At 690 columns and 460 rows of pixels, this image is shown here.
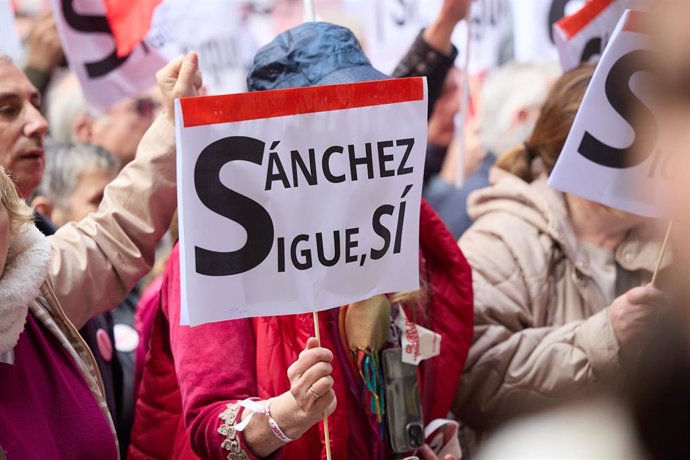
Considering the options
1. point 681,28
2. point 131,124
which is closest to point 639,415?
point 681,28

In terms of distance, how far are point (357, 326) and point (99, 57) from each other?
181 cm

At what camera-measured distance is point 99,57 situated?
352 cm

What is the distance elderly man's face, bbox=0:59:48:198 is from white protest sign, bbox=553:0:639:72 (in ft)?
5.32

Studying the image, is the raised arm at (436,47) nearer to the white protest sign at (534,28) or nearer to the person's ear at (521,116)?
the white protest sign at (534,28)

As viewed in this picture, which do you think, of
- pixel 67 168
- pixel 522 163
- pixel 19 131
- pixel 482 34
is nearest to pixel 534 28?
pixel 482 34

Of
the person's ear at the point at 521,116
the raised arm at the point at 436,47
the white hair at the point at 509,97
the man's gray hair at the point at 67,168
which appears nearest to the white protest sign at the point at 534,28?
the white hair at the point at 509,97

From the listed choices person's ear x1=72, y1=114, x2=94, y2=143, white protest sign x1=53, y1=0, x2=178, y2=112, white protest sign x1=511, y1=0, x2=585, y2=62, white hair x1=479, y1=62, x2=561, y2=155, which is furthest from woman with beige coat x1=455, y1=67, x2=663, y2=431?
person's ear x1=72, y1=114, x2=94, y2=143

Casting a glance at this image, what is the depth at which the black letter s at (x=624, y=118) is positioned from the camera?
96.9 inches

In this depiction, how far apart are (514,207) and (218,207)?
1206 millimetres

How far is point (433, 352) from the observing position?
2277mm

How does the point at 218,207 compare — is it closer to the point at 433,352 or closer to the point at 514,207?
the point at 433,352

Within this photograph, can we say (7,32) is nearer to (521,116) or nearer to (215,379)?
(215,379)

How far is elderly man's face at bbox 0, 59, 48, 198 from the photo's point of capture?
7.98ft

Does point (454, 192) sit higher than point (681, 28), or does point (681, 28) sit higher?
point (681, 28)
